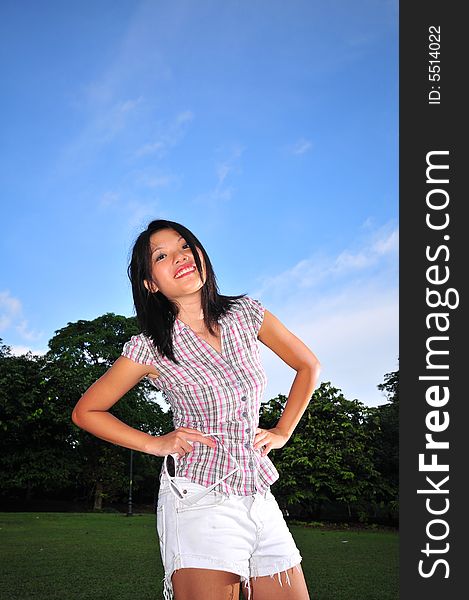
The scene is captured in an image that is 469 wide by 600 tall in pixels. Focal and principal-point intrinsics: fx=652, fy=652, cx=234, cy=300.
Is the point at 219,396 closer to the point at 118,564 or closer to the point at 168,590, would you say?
the point at 168,590

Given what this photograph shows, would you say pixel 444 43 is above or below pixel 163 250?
above

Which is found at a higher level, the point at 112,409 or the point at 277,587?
the point at 112,409

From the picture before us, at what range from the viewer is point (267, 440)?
7.23 ft

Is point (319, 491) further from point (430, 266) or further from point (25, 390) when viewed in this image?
point (430, 266)

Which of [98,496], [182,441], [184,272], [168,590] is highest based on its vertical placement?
[184,272]

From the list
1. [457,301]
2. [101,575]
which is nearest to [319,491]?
[101,575]

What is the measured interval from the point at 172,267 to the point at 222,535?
896 millimetres

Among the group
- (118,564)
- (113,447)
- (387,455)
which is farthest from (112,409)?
(118,564)

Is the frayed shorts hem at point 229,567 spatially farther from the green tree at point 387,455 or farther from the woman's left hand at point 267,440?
the green tree at point 387,455

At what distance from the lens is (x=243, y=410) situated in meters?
2.12

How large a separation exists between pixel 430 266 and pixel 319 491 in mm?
18862

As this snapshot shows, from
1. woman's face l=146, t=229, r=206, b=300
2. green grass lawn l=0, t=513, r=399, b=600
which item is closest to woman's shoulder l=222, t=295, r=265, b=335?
woman's face l=146, t=229, r=206, b=300

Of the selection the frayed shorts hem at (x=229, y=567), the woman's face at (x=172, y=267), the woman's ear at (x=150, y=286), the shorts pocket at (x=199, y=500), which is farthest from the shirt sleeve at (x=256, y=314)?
the frayed shorts hem at (x=229, y=567)

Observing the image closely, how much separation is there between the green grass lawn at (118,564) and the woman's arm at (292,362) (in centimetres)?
565
